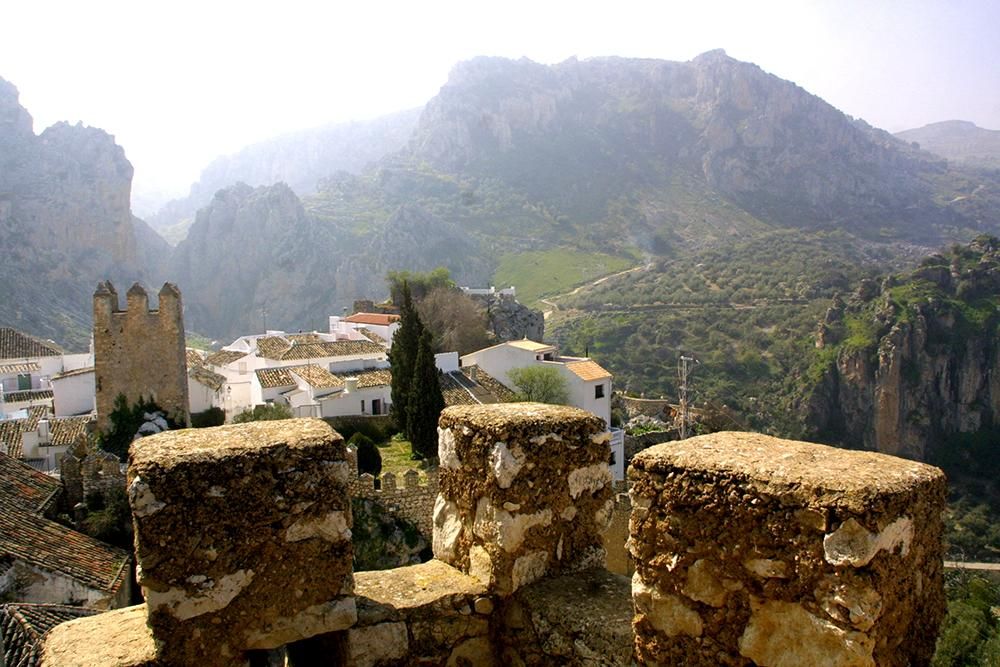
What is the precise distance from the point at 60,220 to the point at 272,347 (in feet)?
176

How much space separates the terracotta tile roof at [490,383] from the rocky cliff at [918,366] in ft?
86.3

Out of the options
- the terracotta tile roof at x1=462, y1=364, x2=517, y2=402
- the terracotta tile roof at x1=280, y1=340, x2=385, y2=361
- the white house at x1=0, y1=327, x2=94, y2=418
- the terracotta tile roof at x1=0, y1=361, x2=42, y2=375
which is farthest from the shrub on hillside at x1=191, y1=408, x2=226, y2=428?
the terracotta tile roof at x1=0, y1=361, x2=42, y2=375

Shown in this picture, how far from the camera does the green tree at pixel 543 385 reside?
25.2 metres

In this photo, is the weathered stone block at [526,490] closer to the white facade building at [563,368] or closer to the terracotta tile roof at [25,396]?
the white facade building at [563,368]

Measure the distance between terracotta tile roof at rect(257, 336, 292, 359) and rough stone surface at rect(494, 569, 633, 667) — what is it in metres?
25.1

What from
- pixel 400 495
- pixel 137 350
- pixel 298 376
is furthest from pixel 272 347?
pixel 400 495

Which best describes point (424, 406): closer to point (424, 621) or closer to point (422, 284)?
point (424, 621)

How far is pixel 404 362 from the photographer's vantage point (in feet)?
73.4

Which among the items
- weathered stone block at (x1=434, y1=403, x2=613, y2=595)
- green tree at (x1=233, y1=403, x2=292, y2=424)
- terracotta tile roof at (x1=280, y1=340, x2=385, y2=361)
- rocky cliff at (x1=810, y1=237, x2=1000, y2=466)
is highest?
weathered stone block at (x1=434, y1=403, x2=613, y2=595)

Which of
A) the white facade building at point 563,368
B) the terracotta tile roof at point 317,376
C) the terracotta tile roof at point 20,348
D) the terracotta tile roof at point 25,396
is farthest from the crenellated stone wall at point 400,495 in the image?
the terracotta tile roof at point 20,348

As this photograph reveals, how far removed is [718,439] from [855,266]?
70853 millimetres

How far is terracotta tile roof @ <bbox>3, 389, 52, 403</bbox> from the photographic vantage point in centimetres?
2766

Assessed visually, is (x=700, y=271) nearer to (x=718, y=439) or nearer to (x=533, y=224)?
(x=533, y=224)

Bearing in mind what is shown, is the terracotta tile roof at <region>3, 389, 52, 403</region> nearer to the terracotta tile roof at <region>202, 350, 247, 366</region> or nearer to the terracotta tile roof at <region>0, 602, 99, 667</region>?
the terracotta tile roof at <region>202, 350, 247, 366</region>
